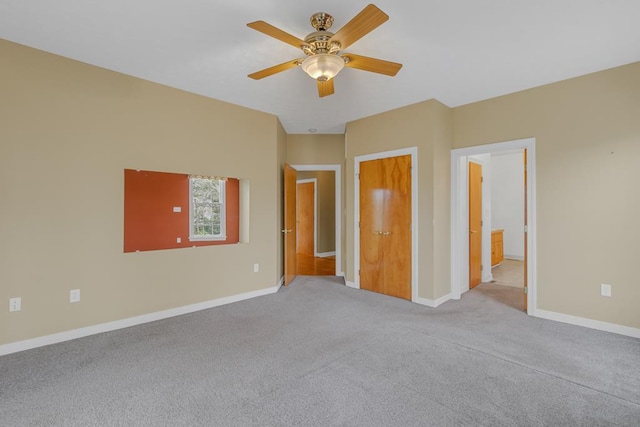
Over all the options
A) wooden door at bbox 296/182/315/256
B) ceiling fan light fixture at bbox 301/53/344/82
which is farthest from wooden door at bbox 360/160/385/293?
wooden door at bbox 296/182/315/256

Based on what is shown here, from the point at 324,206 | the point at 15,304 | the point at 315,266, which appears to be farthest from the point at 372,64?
the point at 324,206

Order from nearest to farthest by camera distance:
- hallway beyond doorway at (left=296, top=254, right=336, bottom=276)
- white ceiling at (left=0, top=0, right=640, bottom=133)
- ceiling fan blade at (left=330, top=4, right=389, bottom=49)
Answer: ceiling fan blade at (left=330, top=4, right=389, bottom=49) → white ceiling at (left=0, top=0, right=640, bottom=133) → hallway beyond doorway at (left=296, top=254, right=336, bottom=276)

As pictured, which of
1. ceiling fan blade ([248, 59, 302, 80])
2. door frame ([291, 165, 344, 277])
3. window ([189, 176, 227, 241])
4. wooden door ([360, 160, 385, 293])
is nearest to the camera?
ceiling fan blade ([248, 59, 302, 80])

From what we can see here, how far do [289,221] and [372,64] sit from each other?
2927mm

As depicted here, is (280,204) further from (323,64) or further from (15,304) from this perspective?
(15,304)

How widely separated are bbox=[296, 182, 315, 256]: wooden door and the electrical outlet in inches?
221

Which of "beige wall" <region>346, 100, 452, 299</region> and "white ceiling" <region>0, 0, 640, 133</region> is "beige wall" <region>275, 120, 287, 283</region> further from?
"beige wall" <region>346, 100, 452, 299</region>

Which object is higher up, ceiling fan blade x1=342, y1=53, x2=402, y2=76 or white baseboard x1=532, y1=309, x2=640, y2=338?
ceiling fan blade x1=342, y1=53, x2=402, y2=76

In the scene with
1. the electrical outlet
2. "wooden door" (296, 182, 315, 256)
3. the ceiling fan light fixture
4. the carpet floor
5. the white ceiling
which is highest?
the white ceiling

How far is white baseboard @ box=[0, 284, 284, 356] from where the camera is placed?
2521 millimetres

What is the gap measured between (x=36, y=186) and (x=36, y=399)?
5.71ft

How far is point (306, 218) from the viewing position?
25.8 feet

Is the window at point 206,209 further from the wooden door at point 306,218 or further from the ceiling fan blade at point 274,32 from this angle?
the wooden door at point 306,218

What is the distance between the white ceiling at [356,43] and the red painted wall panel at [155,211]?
109cm
